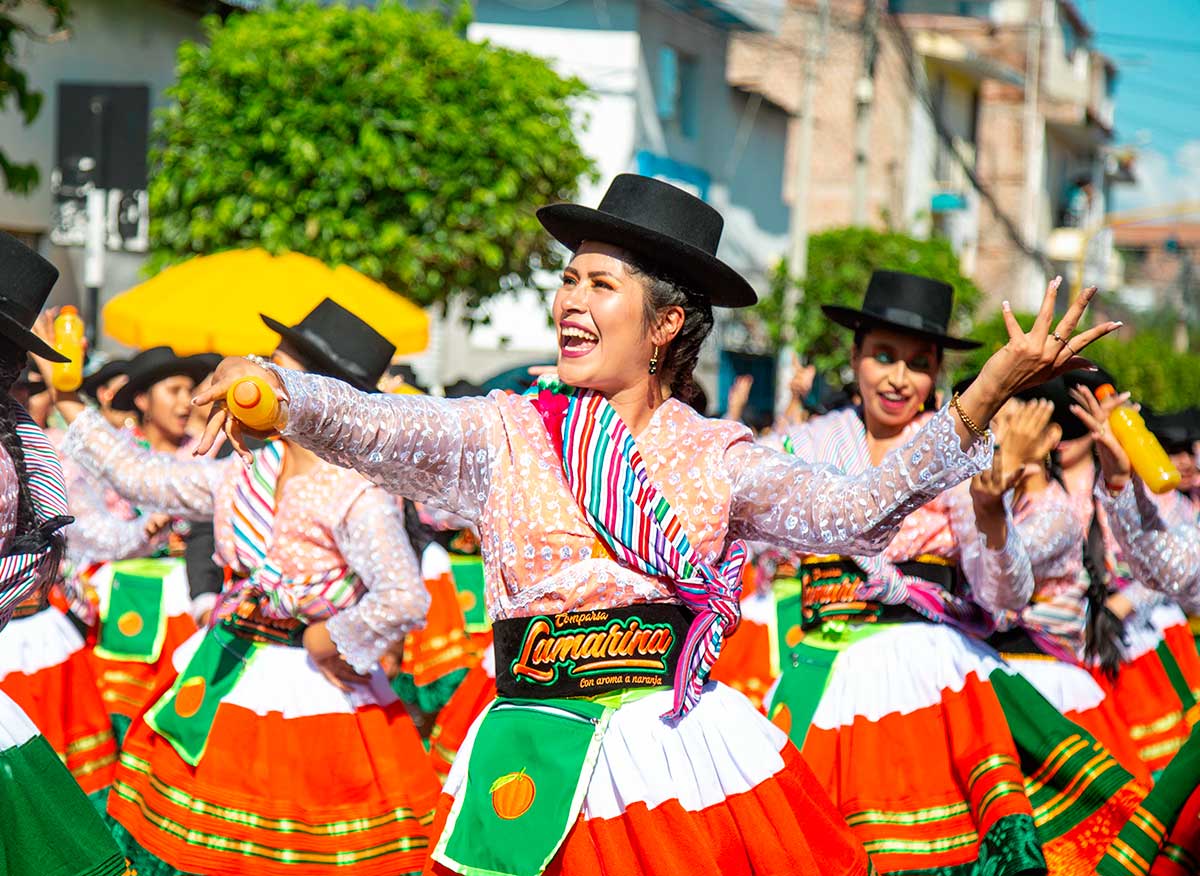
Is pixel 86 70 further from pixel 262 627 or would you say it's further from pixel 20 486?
pixel 20 486

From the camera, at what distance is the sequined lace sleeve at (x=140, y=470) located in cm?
580

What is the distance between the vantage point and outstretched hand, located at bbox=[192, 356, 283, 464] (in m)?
3.33

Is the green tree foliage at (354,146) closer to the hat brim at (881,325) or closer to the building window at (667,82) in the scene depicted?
the hat brim at (881,325)

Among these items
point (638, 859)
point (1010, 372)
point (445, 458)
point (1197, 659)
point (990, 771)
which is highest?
point (1010, 372)

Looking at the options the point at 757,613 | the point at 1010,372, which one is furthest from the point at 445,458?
the point at 757,613

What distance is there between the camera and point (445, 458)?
3861 millimetres

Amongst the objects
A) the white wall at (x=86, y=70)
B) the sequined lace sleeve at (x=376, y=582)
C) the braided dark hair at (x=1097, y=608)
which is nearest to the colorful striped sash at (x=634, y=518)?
the sequined lace sleeve at (x=376, y=582)

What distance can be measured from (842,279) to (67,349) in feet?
63.9

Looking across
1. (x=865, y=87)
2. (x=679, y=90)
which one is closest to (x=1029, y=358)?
(x=865, y=87)

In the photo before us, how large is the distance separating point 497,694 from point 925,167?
3954 centimetres

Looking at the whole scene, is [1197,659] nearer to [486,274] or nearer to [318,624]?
[318,624]

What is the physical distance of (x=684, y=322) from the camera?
165 inches

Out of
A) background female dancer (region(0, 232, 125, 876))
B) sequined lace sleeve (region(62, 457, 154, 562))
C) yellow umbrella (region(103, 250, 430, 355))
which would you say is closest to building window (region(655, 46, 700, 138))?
yellow umbrella (region(103, 250, 430, 355))

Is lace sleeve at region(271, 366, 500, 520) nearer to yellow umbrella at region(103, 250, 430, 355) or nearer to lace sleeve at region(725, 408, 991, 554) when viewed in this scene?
lace sleeve at region(725, 408, 991, 554)
